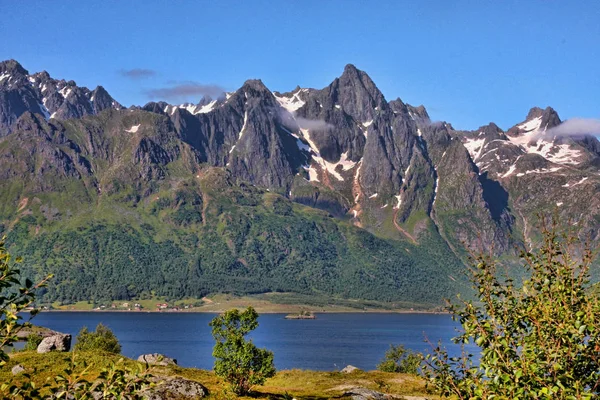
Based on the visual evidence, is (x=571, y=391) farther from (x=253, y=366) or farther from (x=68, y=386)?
(x=253, y=366)

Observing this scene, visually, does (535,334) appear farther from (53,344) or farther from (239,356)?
(53,344)

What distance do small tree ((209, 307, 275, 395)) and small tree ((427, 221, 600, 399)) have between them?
4860 centimetres

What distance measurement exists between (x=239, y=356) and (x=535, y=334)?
51.2 metres

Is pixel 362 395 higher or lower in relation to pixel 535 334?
lower

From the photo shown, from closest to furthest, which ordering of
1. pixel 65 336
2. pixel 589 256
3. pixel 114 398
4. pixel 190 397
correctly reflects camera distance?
pixel 114 398, pixel 589 256, pixel 190 397, pixel 65 336

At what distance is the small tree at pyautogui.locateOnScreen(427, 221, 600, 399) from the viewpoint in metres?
15.6

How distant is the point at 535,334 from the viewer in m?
18.3

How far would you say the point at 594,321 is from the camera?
17.5 m

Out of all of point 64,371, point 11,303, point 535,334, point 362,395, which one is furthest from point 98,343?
point 64,371

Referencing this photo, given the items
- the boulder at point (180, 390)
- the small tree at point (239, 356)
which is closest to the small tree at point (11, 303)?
the boulder at point (180, 390)

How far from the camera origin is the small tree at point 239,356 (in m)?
66.5

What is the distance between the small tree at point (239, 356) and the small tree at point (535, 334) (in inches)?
1914

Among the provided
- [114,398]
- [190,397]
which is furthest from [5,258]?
[190,397]

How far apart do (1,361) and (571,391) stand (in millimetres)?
11783
